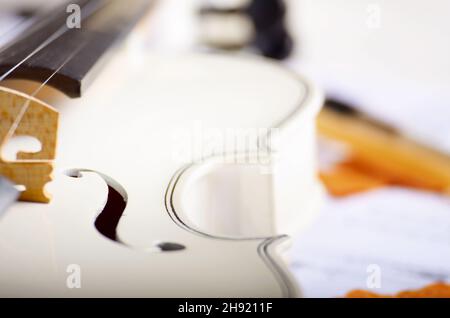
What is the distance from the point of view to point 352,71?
7.64 feet

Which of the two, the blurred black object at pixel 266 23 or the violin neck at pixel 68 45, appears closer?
the violin neck at pixel 68 45

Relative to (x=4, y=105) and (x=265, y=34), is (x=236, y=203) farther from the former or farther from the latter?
(x=265, y=34)

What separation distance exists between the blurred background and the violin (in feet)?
0.41

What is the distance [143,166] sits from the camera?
2.98ft

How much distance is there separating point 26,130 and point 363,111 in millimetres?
1191

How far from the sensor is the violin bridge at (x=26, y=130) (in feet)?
2.58

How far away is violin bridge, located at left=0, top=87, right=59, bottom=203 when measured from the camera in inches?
31.0

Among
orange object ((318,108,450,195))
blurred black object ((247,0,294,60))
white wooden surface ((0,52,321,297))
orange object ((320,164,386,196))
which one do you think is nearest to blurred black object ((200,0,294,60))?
blurred black object ((247,0,294,60))

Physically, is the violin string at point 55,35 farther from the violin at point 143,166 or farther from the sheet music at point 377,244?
the sheet music at point 377,244

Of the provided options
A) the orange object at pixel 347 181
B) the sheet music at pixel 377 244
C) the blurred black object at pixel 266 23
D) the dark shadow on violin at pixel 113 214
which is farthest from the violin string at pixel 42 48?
the blurred black object at pixel 266 23

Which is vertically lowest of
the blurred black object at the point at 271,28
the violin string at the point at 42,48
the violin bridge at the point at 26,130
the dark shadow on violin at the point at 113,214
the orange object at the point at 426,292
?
the orange object at the point at 426,292

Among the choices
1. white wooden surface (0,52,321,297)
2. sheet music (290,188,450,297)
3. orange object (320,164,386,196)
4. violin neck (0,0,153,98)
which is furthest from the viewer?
orange object (320,164,386,196)

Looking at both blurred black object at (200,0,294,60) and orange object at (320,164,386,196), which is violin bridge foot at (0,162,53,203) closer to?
orange object at (320,164,386,196)

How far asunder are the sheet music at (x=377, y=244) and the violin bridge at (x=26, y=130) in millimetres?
457
